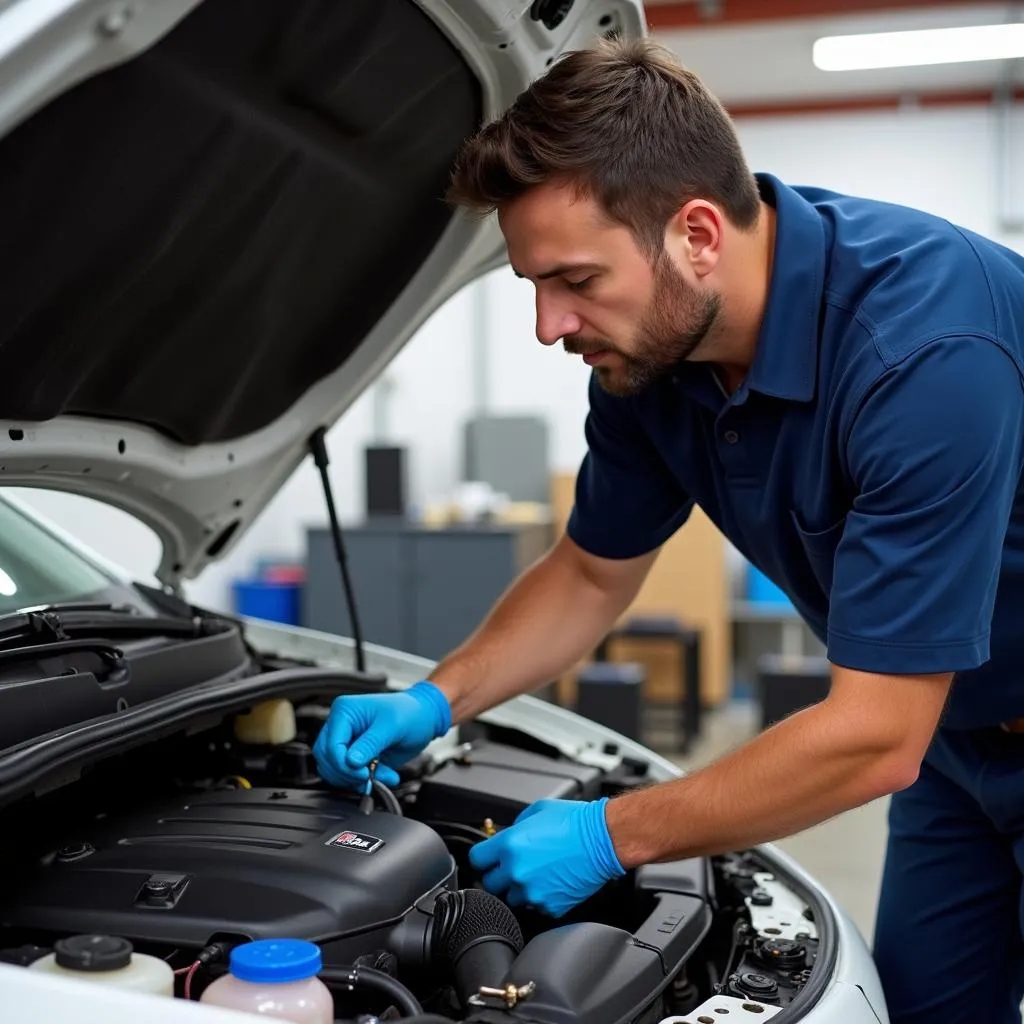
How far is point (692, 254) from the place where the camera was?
1.38m

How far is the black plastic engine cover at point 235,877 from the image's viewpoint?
45.2 inches

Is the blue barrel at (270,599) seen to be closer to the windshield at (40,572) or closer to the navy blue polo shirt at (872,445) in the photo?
the windshield at (40,572)

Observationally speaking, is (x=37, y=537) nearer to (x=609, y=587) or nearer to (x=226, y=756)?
(x=226, y=756)

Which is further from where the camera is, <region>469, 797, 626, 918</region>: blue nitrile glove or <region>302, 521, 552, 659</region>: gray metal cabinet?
<region>302, 521, 552, 659</region>: gray metal cabinet

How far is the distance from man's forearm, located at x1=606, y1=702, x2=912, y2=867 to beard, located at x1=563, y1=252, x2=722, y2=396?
1.46ft

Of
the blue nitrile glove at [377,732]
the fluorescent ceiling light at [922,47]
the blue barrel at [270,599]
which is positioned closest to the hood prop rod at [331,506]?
the blue nitrile glove at [377,732]

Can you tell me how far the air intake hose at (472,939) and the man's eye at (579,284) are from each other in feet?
2.21

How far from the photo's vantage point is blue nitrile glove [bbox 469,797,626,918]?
4.33 ft

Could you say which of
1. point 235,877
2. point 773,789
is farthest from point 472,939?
point 773,789

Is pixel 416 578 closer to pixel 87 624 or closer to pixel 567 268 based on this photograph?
pixel 87 624

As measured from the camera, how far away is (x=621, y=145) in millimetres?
1329

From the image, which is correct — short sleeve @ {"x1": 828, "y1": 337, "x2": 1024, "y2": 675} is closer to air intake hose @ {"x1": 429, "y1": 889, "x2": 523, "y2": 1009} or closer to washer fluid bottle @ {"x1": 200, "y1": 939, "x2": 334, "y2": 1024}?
air intake hose @ {"x1": 429, "y1": 889, "x2": 523, "y2": 1009}

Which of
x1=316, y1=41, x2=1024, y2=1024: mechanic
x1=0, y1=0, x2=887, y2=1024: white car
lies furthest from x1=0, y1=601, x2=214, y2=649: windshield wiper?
x1=316, y1=41, x2=1024, y2=1024: mechanic

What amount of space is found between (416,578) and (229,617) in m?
3.80
